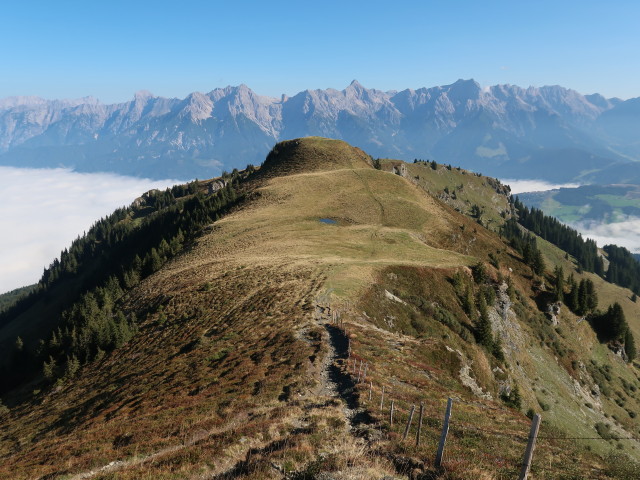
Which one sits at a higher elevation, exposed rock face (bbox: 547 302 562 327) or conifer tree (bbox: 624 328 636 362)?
exposed rock face (bbox: 547 302 562 327)

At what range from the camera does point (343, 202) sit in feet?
323

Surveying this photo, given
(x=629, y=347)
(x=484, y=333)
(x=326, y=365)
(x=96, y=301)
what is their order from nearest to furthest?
(x=326, y=365), (x=484, y=333), (x=96, y=301), (x=629, y=347)

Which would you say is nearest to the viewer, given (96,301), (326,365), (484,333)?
(326,365)

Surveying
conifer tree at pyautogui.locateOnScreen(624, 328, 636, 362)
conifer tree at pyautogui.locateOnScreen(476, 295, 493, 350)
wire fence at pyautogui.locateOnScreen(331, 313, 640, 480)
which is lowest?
conifer tree at pyautogui.locateOnScreen(624, 328, 636, 362)

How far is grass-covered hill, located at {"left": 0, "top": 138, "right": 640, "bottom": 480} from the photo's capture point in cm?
1681

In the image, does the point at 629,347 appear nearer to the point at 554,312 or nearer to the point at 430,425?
the point at 554,312

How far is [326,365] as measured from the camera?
2839 cm

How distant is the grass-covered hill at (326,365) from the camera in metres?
16.8

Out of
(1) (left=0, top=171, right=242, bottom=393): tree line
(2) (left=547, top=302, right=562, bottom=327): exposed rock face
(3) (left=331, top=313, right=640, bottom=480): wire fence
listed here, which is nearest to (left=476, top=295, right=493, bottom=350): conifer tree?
(3) (left=331, top=313, right=640, bottom=480): wire fence

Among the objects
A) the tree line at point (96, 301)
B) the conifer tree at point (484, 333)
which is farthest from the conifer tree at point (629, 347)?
the tree line at point (96, 301)

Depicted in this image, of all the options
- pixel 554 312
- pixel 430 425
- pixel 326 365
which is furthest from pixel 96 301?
pixel 554 312

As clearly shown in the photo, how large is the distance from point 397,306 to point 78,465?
35.6 metres

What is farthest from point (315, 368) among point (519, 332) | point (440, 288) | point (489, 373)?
point (519, 332)

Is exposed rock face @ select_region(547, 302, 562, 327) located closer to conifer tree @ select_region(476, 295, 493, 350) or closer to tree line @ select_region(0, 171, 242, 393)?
conifer tree @ select_region(476, 295, 493, 350)
